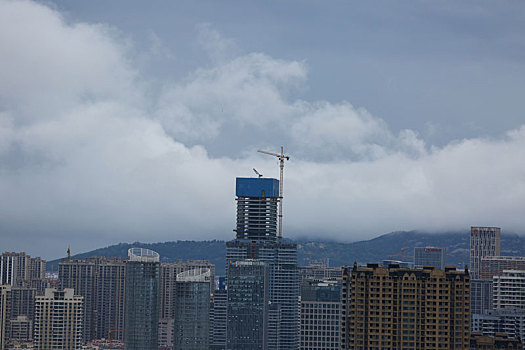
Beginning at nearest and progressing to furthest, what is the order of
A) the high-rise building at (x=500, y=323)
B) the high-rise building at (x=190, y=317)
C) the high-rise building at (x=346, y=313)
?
the high-rise building at (x=346, y=313) < the high-rise building at (x=500, y=323) < the high-rise building at (x=190, y=317)

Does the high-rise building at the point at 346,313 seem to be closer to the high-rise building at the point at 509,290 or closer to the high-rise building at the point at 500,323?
the high-rise building at the point at 500,323

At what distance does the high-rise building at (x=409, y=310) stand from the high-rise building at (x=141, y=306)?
7409 centimetres

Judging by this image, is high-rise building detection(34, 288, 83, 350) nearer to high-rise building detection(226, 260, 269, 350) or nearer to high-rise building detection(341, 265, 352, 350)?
high-rise building detection(226, 260, 269, 350)

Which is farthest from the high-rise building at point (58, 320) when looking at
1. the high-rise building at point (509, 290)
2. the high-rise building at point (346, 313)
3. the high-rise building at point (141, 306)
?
the high-rise building at point (346, 313)

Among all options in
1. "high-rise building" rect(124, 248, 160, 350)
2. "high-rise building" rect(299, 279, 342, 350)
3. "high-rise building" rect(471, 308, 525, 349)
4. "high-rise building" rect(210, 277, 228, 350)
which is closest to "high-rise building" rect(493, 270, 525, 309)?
"high-rise building" rect(471, 308, 525, 349)

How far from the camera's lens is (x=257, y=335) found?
19162cm

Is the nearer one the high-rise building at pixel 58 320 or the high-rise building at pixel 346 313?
the high-rise building at pixel 346 313

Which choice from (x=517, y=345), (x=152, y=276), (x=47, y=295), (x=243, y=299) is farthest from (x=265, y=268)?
(x=517, y=345)

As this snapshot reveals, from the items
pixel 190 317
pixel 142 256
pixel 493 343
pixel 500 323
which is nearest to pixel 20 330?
pixel 142 256

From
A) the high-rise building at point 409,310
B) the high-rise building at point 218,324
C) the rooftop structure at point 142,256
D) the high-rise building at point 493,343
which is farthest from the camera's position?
the high-rise building at point 218,324

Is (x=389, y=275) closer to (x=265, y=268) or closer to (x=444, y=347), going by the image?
(x=444, y=347)

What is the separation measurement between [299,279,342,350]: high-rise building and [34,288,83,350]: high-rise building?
42.4 metres

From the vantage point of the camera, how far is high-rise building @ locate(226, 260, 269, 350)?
19050 centimetres

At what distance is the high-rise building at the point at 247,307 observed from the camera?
7500 inches
